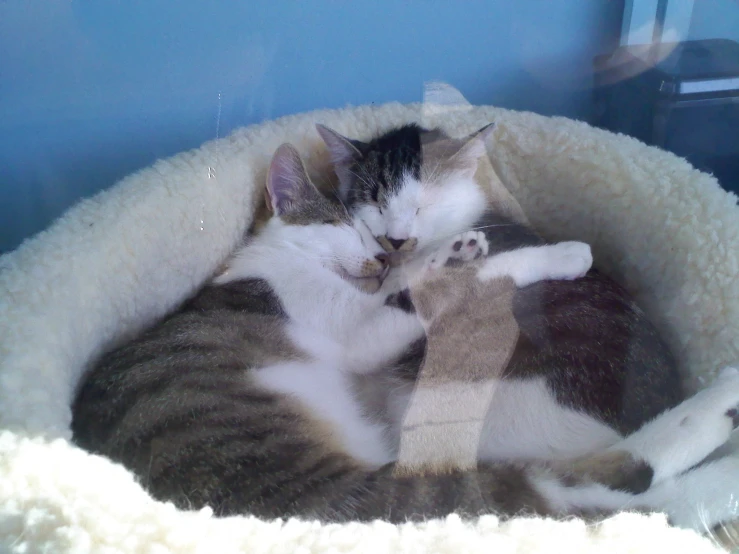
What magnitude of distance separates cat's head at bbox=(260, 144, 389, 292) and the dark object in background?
2.06 feet

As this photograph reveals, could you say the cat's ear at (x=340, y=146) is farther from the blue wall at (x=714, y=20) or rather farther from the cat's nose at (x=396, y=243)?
the blue wall at (x=714, y=20)

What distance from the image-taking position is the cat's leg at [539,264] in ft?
3.51

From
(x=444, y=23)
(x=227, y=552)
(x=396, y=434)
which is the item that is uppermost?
(x=444, y=23)

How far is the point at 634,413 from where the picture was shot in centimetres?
91

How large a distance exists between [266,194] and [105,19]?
18.0 inches

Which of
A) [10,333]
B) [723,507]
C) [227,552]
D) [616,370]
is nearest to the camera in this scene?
[227,552]

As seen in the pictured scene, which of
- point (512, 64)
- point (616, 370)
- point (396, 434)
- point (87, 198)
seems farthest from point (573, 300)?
point (87, 198)

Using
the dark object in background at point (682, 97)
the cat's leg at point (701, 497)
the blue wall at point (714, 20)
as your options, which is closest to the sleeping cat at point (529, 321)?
the cat's leg at point (701, 497)

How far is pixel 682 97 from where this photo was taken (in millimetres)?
1242

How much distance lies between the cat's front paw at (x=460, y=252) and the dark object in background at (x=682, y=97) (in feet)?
1.61

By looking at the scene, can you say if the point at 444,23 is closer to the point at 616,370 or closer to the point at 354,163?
the point at 354,163

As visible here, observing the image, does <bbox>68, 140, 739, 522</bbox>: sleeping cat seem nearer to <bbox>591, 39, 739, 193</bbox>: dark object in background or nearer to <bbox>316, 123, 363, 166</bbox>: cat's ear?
<bbox>316, 123, 363, 166</bbox>: cat's ear

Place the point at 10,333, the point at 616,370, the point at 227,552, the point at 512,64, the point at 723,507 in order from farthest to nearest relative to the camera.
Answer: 1. the point at 512,64
2. the point at 616,370
3. the point at 10,333
4. the point at 723,507
5. the point at 227,552

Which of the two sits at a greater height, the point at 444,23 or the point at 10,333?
the point at 444,23
